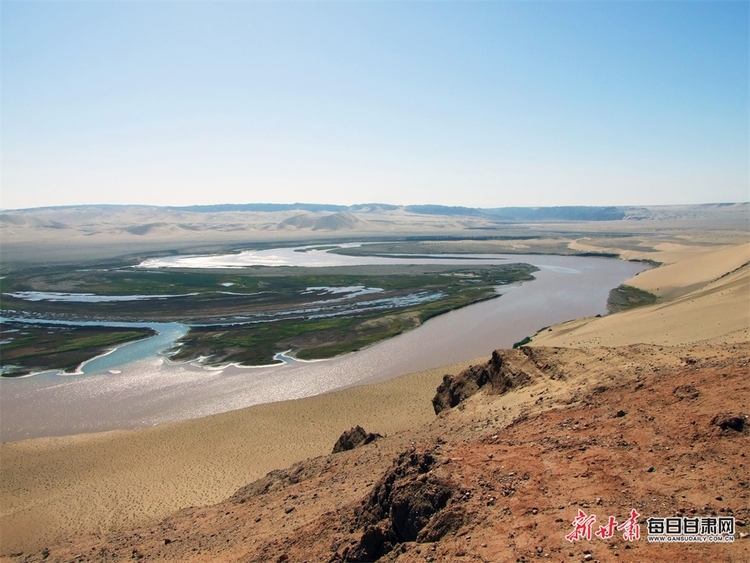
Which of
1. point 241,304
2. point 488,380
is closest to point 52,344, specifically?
point 241,304

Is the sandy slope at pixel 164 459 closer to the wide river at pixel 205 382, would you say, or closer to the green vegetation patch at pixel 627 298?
the wide river at pixel 205 382

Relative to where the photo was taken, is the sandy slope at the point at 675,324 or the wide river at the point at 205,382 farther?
the wide river at the point at 205,382

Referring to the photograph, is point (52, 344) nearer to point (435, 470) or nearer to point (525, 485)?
point (435, 470)

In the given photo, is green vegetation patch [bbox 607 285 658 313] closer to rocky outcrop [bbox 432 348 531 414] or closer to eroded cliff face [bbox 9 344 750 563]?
rocky outcrop [bbox 432 348 531 414]

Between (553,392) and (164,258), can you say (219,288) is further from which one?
(553,392)

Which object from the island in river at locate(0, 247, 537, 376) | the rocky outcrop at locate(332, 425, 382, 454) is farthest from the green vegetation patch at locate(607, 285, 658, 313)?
the rocky outcrop at locate(332, 425, 382, 454)

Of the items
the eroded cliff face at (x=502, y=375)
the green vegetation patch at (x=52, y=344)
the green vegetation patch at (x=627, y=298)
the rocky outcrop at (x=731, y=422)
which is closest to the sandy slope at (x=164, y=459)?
the eroded cliff face at (x=502, y=375)
